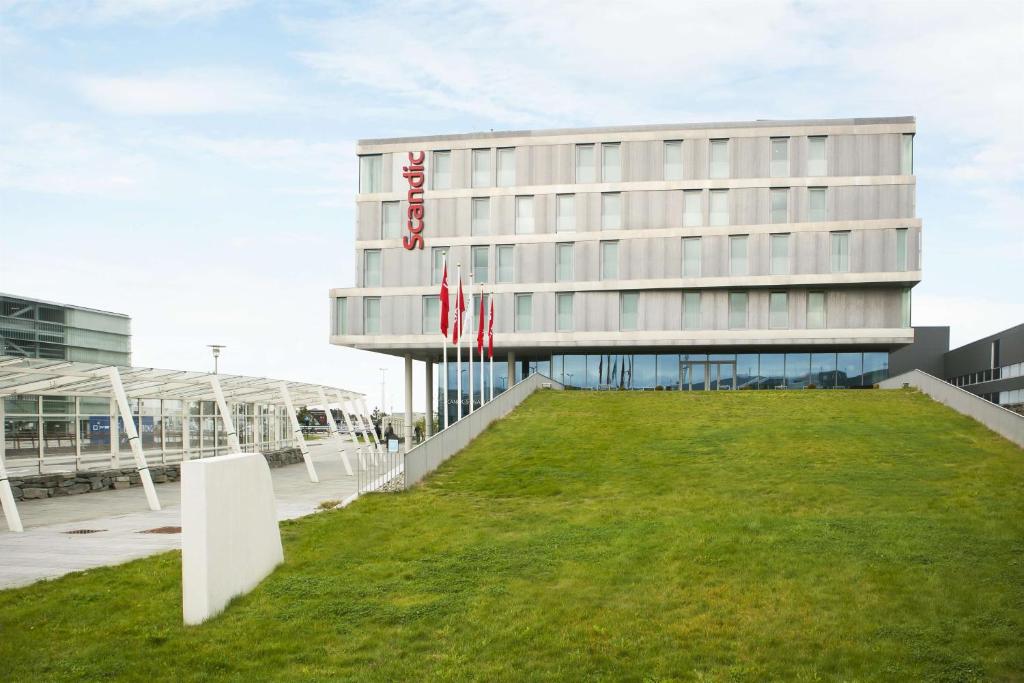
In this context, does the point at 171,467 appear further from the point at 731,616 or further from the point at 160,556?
the point at 731,616

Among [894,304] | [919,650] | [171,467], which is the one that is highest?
[894,304]

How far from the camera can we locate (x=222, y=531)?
11891 millimetres

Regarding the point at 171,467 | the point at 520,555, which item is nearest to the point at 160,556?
the point at 520,555

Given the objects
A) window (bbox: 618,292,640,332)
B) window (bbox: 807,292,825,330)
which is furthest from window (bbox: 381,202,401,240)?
window (bbox: 807,292,825,330)

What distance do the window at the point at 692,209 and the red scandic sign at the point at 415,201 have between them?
15.7 metres

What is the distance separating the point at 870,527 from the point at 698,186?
37.9 metres

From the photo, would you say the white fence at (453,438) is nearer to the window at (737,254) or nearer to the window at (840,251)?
the window at (737,254)

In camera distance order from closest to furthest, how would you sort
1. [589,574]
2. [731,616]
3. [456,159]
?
[731,616] → [589,574] → [456,159]

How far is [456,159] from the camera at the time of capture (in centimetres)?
5300

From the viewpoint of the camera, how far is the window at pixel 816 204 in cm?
5003

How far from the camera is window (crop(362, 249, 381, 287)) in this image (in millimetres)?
53250

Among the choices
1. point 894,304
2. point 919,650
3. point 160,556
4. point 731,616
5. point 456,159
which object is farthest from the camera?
point 456,159

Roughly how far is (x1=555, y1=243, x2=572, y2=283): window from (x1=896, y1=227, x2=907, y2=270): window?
60.3 ft

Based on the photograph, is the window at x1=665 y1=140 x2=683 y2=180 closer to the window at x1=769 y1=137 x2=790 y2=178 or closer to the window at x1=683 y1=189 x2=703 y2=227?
the window at x1=683 y1=189 x2=703 y2=227
